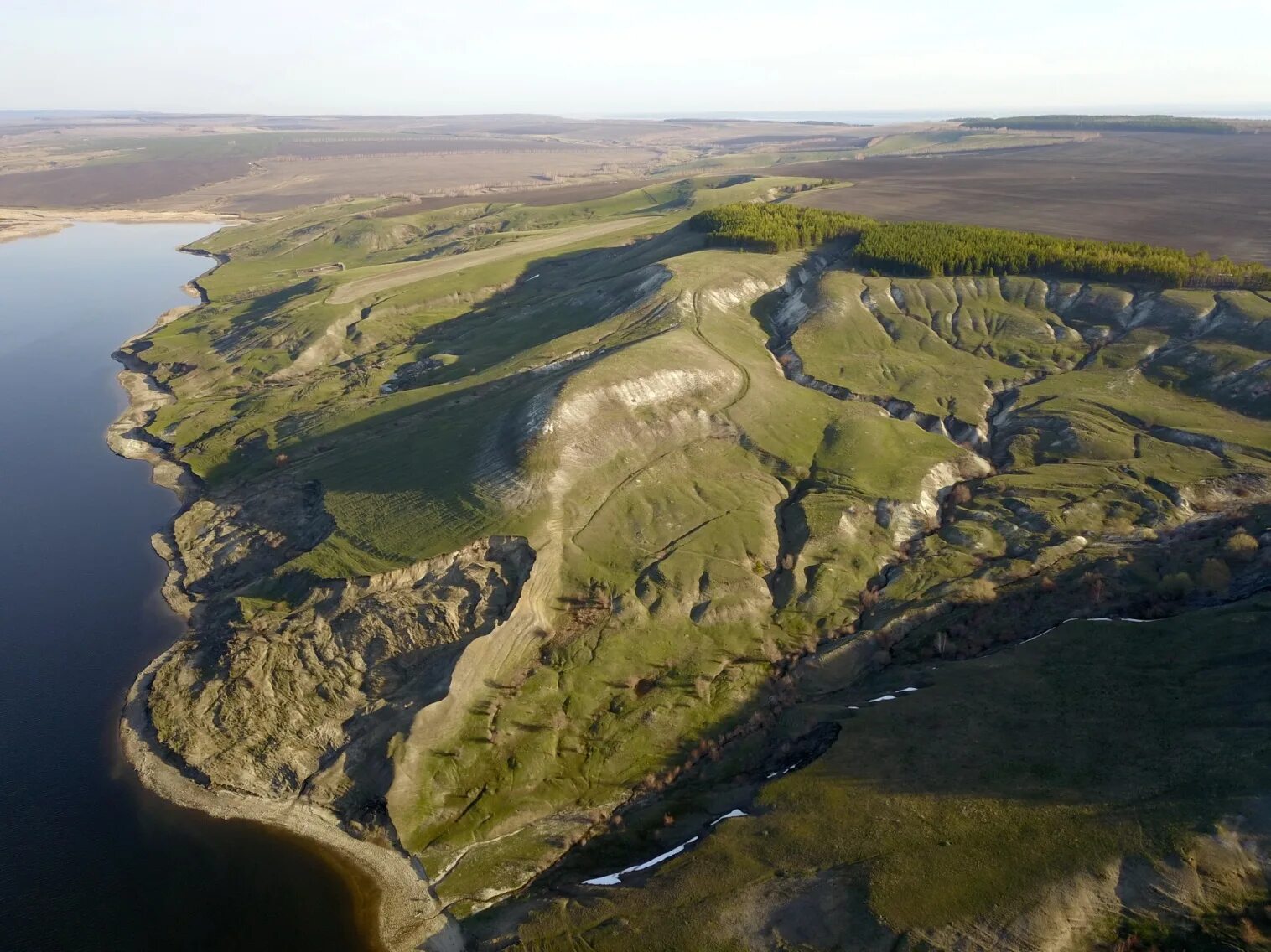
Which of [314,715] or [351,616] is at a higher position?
[351,616]

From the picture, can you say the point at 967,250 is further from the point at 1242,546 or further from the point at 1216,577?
the point at 1216,577

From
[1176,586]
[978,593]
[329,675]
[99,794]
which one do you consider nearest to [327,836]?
[329,675]

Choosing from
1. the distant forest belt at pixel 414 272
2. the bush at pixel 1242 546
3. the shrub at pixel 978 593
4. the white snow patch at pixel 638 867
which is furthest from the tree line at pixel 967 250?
the white snow patch at pixel 638 867

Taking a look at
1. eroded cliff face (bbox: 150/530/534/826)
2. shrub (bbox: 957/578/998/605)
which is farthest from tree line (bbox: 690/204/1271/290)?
eroded cliff face (bbox: 150/530/534/826)

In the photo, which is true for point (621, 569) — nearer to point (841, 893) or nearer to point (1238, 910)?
point (841, 893)

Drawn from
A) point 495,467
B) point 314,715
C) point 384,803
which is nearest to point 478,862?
point 384,803

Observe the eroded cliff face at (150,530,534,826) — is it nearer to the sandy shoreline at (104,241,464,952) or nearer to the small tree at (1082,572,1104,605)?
the sandy shoreline at (104,241,464,952)
